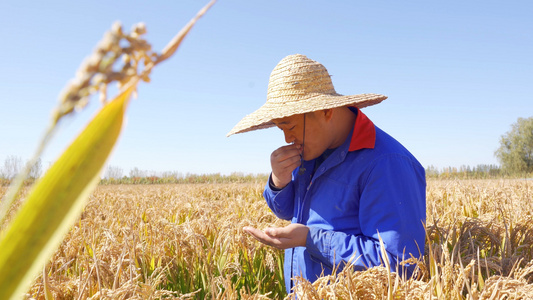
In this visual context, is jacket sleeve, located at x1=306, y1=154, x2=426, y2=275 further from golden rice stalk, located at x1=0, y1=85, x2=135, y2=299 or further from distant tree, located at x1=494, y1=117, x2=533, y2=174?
distant tree, located at x1=494, y1=117, x2=533, y2=174

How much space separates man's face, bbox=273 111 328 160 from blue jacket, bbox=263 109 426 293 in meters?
0.12

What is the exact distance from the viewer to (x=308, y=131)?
2.67m

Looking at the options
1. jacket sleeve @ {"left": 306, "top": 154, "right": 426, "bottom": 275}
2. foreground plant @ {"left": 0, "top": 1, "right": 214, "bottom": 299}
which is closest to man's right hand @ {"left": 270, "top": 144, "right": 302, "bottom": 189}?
jacket sleeve @ {"left": 306, "top": 154, "right": 426, "bottom": 275}

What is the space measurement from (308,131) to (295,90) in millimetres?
328

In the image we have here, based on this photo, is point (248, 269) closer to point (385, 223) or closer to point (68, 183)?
point (385, 223)

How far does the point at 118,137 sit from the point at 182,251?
2825 mm

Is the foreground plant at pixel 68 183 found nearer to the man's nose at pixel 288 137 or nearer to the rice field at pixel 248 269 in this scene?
the rice field at pixel 248 269

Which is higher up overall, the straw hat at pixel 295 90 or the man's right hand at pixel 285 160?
the straw hat at pixel 295 90

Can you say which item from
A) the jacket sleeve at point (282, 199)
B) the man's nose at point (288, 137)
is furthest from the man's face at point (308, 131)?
the jacket sleeve at point (282, 199)

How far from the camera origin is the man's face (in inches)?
103

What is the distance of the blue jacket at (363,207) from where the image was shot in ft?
7.29

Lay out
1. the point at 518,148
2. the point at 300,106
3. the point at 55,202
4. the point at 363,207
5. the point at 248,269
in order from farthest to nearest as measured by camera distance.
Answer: the point at 518,148
the point at 248,269
the point at 300,106
the point at 363,207
the point at 55,202

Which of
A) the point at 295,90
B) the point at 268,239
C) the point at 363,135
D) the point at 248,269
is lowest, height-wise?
the point at 248,269

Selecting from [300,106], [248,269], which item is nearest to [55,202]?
[300,106]
